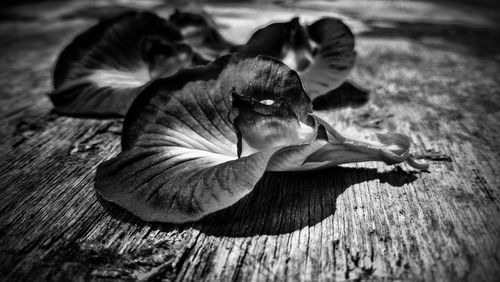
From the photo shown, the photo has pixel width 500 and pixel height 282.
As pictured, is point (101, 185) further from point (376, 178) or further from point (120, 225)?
point (376, 178)

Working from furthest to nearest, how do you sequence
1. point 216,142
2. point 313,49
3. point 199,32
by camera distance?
1. point 199,32
2. point 313,49
3. point 216,142

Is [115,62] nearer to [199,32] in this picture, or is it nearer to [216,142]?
[199,32]

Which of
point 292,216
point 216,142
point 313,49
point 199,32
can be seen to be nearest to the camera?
point 292,216

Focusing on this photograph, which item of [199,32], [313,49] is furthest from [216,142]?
[199,32]

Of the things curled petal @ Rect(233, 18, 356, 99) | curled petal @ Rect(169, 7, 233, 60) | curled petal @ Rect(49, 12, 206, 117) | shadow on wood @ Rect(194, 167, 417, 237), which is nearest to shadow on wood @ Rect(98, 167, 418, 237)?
shadow on wood @ Rect(194, 167, 417, 237)

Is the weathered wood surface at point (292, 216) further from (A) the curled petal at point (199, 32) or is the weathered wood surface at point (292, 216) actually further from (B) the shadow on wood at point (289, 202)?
(A) the curled petal at point (199, 32)

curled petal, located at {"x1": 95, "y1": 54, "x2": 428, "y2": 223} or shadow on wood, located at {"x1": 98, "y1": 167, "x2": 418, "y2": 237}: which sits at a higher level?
curled petal, located at {"x1": 95, "y1": 54, "x2": 428, "y2": 223}

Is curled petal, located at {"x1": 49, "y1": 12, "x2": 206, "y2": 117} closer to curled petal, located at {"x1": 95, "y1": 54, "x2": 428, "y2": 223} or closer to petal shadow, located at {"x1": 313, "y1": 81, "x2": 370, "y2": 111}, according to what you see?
curled petal, located at {"x1": 95, "y1": 54, "x2": 428, "y2": 223}
